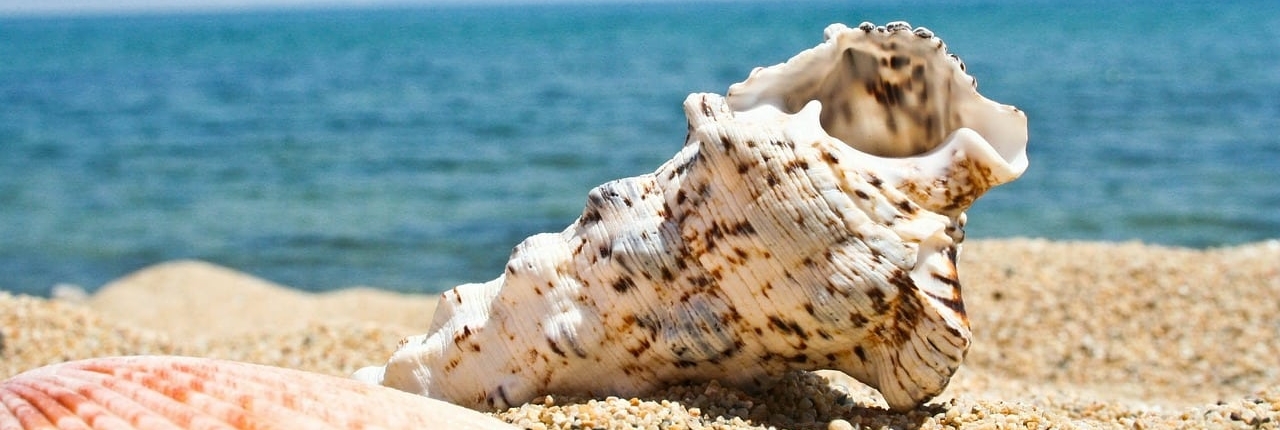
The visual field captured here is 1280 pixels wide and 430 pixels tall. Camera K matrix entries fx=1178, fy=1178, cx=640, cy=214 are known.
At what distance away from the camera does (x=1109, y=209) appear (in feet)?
35.2

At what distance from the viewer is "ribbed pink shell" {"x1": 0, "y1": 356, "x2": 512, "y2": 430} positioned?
2049 millimetres

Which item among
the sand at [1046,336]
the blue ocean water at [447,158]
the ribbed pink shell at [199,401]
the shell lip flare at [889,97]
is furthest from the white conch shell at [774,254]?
the blue ocean water at [447,158]

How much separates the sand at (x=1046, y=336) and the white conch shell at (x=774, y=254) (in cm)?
20

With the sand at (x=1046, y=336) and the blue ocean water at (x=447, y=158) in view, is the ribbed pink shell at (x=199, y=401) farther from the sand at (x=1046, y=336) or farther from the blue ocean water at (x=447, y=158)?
the blue ocean water at (x=447, y=158)

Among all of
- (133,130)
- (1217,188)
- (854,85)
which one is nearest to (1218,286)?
(854,85)

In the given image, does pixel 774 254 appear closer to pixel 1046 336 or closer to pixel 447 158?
pixel 1046 336

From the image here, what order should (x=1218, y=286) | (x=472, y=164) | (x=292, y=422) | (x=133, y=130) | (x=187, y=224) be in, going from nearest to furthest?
(x=292, y=422) → (x=1218, y=286) → (x=187, y=224) → (x=472, y=164) → (x=133, y=130)

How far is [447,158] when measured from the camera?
15.0 metres

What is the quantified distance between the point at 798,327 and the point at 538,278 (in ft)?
2.14

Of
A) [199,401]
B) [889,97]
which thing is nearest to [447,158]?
[889,97]

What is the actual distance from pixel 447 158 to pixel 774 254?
12.7 metres

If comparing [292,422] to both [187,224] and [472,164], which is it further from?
[472,164]

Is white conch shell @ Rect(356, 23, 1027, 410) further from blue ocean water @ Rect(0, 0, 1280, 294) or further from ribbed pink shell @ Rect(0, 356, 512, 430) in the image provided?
blue ocean water @ Rect(0, 0, 1280, 294)

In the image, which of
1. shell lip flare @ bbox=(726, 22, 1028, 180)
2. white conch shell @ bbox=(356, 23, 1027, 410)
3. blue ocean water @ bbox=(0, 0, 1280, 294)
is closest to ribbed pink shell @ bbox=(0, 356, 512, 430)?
white conch shell @ bbox=(356, 23, 1027, 410)
